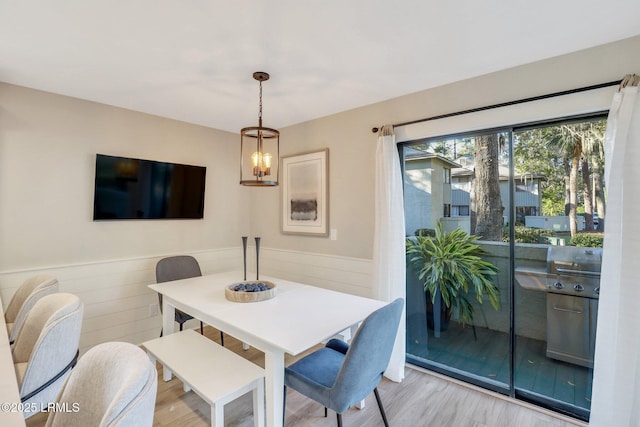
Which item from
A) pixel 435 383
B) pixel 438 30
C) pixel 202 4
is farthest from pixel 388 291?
pixel 202 4

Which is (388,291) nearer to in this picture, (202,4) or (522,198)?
(522,198)

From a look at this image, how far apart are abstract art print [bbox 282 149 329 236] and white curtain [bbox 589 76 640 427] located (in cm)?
219

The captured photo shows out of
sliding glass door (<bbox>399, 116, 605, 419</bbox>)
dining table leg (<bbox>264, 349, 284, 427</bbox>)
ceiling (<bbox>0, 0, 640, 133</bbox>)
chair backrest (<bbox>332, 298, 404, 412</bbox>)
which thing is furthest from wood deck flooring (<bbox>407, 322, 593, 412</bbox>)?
ceiling (<bbox>0, 0, 640, 133</bbox>)

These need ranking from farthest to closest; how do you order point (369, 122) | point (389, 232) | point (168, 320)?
point (369, 122) → point (389, 232) → point (168, 320)

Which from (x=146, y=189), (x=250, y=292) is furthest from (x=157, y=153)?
(x=250, y=292)

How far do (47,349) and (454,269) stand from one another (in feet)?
8.68

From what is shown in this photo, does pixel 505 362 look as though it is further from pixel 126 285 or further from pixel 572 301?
pixel 126 285

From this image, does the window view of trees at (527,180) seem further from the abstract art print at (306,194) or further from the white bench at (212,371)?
the white bench at (212,371)

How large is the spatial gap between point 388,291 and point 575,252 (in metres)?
1.34

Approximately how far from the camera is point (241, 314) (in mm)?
1879

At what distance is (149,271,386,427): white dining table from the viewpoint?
5.14 ft

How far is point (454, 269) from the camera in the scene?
2.54 metres

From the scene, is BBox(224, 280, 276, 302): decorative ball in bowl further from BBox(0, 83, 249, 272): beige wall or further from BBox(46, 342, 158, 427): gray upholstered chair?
BBox(0, 83, 249, 272): beige wall

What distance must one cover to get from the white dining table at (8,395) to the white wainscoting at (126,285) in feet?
5.38
